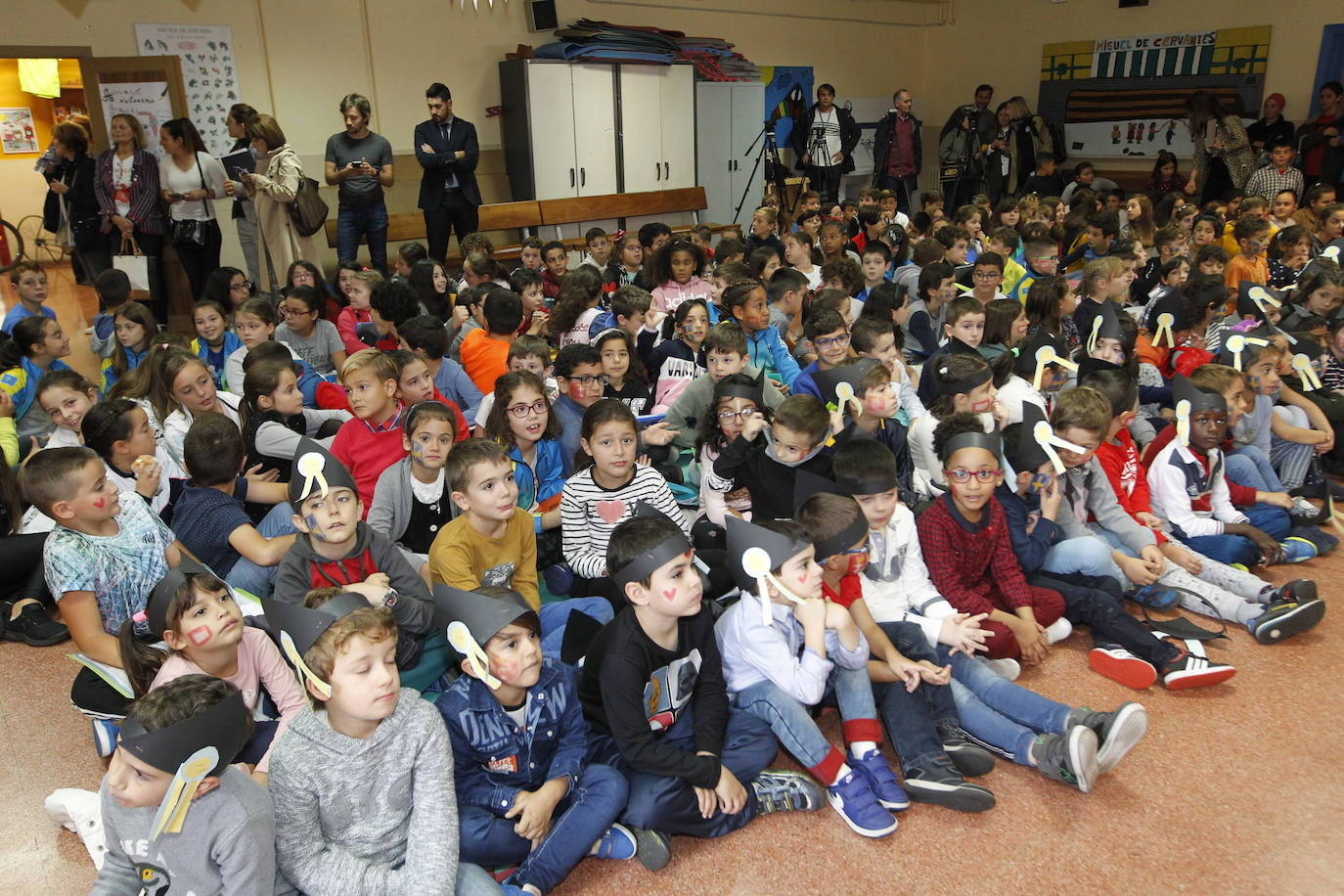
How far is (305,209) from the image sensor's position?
5820 millimetres

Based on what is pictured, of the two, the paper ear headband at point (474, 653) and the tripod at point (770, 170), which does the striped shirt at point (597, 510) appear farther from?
the tripod at point (770, 170)

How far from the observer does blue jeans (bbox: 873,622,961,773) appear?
2.14 meters

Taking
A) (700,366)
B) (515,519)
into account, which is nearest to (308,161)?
(700,366)

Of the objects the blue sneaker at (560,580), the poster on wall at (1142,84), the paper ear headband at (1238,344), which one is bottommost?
the blue sneaker at (560,580)

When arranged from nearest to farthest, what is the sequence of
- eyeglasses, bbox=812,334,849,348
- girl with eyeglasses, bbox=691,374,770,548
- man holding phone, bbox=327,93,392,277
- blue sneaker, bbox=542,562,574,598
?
blue sneaker, bbox=542,562,574,598 < girl with eyeglasses, bbox=691,374,770,548 < eyeglasses, bbox=812,334,849,348 < man holding phone, bbox=327,93,392,277

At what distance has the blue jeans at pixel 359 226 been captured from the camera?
616 centimetres

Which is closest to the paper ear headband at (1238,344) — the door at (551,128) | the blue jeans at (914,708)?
the blue jeans at (914,708)

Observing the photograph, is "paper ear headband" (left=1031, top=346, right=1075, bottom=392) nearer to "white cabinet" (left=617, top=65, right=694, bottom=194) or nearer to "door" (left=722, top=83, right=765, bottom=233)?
"white cabinet" (left=617, top=65, right=694, bottom=194)

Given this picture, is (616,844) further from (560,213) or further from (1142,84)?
(1142,84)

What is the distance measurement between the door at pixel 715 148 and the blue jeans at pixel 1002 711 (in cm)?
784

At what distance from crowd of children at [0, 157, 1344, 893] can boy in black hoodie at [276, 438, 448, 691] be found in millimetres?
10

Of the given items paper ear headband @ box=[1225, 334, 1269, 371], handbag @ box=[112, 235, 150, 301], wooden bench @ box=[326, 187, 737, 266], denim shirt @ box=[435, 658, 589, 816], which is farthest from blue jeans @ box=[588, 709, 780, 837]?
wooden bench @ box=[326, 187, 737, 266]

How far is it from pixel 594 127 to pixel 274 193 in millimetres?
3493

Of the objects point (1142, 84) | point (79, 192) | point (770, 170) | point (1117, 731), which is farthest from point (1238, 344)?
point (1142, 84)
